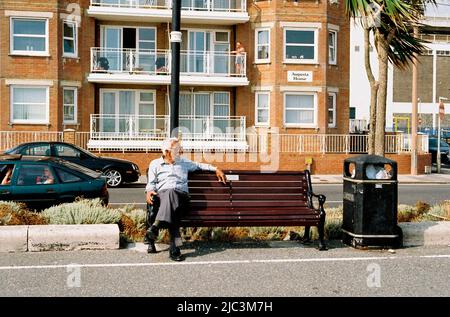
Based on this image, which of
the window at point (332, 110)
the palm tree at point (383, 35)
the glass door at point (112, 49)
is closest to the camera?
the palm tree at point (383, 35)

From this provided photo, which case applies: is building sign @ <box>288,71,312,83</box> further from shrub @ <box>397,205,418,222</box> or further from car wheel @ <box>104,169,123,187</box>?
shrub @ <box>397,205,418,222</box>

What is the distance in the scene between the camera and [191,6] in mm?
27609

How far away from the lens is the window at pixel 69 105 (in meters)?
26.5

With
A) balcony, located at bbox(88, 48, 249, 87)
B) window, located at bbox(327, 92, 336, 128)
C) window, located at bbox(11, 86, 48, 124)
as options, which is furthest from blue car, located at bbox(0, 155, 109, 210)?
window, located at bbox(327, 92, 336, 128)

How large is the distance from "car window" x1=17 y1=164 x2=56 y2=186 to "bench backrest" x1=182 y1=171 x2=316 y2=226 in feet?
11.3

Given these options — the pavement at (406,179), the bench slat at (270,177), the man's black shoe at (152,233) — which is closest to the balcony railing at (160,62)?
the pavement at (406,179)

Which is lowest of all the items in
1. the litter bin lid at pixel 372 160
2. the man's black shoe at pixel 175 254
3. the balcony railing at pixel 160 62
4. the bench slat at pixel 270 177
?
the man's black shoe at pixel 175 254

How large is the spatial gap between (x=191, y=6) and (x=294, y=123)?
7.35 m

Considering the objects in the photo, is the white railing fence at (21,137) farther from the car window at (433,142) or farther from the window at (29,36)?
the car window at (433,142)

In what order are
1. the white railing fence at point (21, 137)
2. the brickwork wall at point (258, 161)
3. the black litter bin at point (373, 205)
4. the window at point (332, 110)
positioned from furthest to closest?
the window at point (332, 110)
the brickwork wall at point (258, 161)
the white railing fence at point (21, 137)
the black litter bin at point (373, 205)

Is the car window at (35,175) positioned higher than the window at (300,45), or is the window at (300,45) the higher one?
the window at (300,45)

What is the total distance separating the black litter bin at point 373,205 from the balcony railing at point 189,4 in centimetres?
2082
